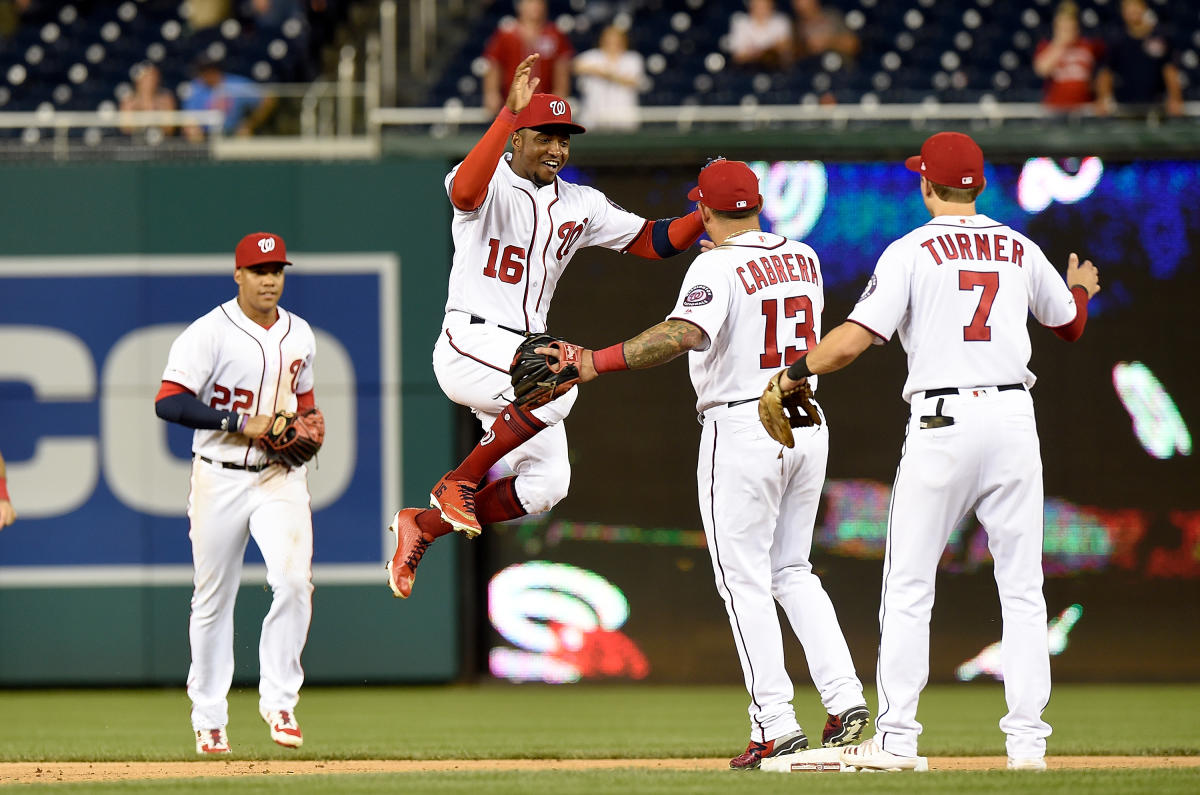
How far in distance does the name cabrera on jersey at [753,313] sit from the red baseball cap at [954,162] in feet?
2.24

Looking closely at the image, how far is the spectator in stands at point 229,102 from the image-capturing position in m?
10.0

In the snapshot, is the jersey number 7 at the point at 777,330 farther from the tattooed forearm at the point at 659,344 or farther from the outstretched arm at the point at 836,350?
the outstretched arm at the point at 836,350

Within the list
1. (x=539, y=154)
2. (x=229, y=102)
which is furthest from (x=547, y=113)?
(x=229, y=102)

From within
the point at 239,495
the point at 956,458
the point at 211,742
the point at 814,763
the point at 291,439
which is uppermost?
the point at 291,439

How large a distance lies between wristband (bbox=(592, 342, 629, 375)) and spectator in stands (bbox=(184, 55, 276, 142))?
5.29m

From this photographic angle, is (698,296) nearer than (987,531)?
No

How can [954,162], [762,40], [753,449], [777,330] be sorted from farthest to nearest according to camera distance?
[762,40]
[777,330]
[753,449]
[954,162]

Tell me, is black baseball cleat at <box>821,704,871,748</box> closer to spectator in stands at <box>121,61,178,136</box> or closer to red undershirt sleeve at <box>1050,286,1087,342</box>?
red undershirt sleeve at <box>1050,286,1087,342</box>

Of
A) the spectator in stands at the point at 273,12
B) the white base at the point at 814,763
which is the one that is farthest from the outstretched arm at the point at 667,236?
the spectator in stands at the point at 273,12

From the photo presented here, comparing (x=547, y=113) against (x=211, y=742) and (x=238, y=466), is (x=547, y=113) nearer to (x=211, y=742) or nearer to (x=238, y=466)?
(x=238, y=466)

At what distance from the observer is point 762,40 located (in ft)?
36.9

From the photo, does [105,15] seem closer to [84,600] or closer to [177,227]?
[177,227]

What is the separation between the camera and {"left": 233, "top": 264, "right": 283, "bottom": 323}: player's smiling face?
6930 millimetres

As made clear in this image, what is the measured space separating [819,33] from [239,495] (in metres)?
6.48
